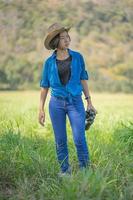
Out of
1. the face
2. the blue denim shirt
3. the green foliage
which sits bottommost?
the blue denim shirt

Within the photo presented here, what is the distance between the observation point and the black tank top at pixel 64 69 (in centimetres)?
515

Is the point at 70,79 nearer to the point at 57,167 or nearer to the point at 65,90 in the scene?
the point at 65,90

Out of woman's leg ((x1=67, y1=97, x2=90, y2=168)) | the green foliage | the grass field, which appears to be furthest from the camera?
the green foliage

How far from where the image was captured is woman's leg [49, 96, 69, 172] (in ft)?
16.8

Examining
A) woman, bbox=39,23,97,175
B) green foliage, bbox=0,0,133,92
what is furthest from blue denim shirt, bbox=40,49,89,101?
green foliage, bbox=0,0,133,92

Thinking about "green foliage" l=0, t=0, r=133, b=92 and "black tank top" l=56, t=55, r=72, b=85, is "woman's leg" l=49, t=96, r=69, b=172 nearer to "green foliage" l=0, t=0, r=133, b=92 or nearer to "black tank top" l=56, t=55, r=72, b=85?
"black tank top" l=56, t=55, r=72, b=85

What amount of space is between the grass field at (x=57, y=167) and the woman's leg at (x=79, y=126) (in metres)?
0.15

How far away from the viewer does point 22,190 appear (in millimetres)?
4625

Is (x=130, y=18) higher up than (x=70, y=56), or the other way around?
(x=130, y=18)

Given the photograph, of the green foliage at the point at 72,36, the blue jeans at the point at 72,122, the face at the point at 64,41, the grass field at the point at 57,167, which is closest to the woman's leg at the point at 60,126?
the blue jeans at the point at 72,122

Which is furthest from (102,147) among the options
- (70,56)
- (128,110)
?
(128,110)

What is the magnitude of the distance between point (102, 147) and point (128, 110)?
207 inches

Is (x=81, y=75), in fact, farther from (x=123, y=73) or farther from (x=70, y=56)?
(x=123, y=73)

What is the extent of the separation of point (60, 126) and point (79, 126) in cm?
19
